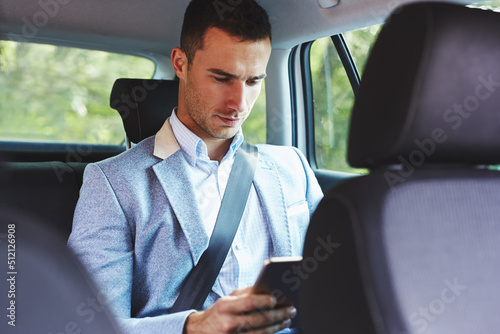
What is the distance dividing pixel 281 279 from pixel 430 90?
41cm

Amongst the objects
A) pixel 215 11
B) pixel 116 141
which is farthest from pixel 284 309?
pixel 116 141

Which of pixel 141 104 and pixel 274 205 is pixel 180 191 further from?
pixel 141 104

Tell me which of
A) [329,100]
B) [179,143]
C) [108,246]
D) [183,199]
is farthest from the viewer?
[329,100]

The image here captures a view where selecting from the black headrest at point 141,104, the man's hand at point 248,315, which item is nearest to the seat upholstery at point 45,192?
the black headrest at point 141,104

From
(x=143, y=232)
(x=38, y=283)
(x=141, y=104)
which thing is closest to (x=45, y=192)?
(x=141, y=104)

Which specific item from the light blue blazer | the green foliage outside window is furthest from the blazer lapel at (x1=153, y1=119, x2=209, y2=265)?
the green foliage outside window

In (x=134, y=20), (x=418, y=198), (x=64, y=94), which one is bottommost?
(x=64, y=94)

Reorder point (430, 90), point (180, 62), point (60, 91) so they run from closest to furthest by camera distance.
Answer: point (430, 90)
point (180, 62)
point (60, 91)

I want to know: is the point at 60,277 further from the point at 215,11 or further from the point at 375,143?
the point at 215,11

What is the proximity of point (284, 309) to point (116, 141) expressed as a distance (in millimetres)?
2199

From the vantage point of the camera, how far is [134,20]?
201 centimetres

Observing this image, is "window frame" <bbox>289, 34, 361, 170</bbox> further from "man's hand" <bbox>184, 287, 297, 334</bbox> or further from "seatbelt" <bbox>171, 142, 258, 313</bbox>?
"man's hand" <bbox>184, 287, 297, 334</bbox>

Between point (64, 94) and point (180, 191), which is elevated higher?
point (180, 191)

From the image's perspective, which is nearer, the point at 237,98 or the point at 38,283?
the point at 38,283
